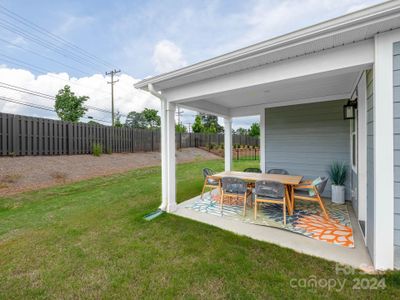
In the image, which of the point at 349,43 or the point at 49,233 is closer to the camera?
the point at 349,43

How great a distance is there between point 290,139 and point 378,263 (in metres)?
3.68

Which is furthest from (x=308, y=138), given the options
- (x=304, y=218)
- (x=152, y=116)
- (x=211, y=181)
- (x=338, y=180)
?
(x=152, y=116)

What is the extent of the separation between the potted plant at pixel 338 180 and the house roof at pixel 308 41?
3.35m

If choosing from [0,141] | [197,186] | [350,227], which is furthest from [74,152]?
[350,227]

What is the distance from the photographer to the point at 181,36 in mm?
5965

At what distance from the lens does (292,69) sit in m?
Result: 2.46

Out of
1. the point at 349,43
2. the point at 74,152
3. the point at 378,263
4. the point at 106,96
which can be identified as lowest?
the point at 378,263

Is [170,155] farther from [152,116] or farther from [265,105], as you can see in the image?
[152,116]

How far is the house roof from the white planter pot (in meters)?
3.39

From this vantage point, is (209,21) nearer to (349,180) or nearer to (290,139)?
(290,139)

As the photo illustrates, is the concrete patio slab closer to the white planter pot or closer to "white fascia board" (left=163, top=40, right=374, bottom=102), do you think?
the white planter pot

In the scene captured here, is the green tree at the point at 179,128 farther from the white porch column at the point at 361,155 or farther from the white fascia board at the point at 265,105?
the white porch column at the point at 361,155

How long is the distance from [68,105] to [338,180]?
757 inches

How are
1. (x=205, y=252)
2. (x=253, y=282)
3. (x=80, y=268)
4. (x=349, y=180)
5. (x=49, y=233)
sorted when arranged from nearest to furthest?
(x=253, y=282), (x=80, y=268), (x=205, y=252), (x=49, y=233), (x=349, y=180)
